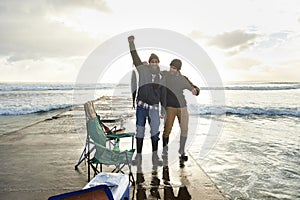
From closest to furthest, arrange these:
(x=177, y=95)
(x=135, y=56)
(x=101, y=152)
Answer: (x=101, y=152), (x=135, y=56), (x=177, y=95)

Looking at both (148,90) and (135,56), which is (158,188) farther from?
(135,56)

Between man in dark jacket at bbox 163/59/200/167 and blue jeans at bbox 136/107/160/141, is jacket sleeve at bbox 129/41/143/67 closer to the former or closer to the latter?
blue jeans at bbox 136/107/160/141

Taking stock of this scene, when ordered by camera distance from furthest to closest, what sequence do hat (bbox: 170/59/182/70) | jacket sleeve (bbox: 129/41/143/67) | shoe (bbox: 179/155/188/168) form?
hat (bbox: 170/59/182/70) < shoe (bbox: 179/155/188/168) < jacket sleeve (bbox: 129/41/143/67)

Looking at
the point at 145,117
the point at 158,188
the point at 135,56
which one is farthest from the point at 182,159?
the point at 135,56

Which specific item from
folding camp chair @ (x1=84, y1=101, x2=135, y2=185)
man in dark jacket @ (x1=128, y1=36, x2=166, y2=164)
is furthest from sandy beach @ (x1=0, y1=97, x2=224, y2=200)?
man in dark jacket @ (x1=128, y1=36, x2=166, y2=164)

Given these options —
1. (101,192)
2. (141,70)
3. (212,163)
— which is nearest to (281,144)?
(212,163)

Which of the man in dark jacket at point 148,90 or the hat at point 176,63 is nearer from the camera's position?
the man in dark jacket at point 148,90

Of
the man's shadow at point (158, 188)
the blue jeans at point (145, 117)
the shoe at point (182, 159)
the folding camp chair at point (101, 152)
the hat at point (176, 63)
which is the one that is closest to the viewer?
the man's shadow at point (158, 188)

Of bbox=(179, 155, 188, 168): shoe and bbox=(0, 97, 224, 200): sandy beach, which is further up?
bbox=(179, 155, 188, 168): shoe

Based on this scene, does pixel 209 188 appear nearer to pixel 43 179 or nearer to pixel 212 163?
pixel 212 163

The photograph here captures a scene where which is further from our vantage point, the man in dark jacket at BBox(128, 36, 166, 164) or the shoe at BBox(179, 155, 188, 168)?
the shoe at BBox(179, 155, 188, 168)

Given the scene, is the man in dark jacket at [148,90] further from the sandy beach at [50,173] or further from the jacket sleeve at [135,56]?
the sandy beach at [50,173]

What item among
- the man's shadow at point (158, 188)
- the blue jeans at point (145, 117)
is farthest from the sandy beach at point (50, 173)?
the blue jeans at point (145, 117)

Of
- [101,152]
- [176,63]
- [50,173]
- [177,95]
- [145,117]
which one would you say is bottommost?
[50,173]
